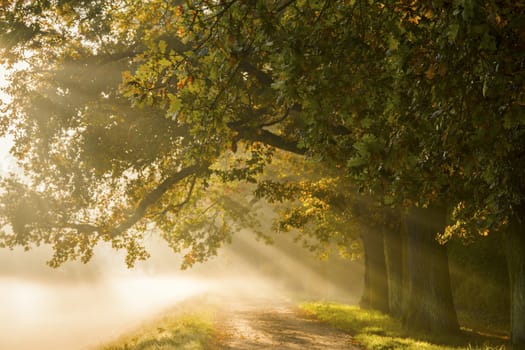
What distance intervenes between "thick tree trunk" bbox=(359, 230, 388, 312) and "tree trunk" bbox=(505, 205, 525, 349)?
374 inches

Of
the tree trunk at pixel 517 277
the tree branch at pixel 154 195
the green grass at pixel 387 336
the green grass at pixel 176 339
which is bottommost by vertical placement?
the green grass at pixel 176 339

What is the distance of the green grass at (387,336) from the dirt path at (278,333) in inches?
20.2

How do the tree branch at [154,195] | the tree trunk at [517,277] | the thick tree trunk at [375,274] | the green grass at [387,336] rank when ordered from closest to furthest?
the green grass at [387,336] → the tree trunk at [517,277] → the tree branch at [154,195] → the thick tree trunk at [375,274]

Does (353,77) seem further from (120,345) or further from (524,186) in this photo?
(120,345)

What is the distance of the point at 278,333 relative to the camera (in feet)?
52.0

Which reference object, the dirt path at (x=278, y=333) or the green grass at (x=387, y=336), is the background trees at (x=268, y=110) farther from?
the dirt path at (x=278, y=333)

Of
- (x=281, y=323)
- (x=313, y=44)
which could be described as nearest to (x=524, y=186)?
(x=313, y=44)

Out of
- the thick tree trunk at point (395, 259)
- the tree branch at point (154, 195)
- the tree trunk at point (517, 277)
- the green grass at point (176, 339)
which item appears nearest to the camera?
the green grass at point (176, 339)

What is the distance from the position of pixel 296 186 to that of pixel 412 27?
12.6 metres

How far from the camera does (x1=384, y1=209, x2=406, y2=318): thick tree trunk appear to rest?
61.4 ft

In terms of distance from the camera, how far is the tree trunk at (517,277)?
1340 centimetres

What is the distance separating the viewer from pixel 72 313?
33.4 m

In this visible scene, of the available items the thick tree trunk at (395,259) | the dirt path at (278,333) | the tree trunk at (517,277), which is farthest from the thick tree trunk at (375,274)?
the tree trunk at (517,277)

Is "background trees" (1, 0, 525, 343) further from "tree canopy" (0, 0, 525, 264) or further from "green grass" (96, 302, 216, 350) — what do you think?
"green grass" (96, 302, 216, 350)
